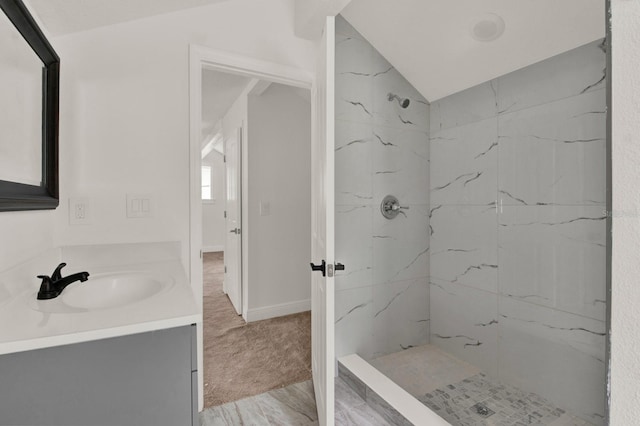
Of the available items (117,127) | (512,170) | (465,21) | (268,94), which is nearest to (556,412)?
(512,170)

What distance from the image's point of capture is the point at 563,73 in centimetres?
153

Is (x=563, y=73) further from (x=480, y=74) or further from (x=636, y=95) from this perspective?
(x=636, y=95)

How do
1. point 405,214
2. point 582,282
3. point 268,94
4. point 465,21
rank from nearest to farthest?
point 582,282
point 465,21
point 405,214
point 268,94

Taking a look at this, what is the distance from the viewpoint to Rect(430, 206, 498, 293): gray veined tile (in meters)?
1.89

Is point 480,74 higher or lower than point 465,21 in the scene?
lower

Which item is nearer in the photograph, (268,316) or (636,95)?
(636,95)

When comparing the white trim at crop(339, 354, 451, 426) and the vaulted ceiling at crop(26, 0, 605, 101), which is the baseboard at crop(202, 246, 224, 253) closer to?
the white trim at crop(339, 354, 451, 426)

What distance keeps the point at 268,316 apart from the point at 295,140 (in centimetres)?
175

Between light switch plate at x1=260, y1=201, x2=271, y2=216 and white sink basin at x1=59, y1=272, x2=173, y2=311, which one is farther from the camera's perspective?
light switch plate at x1=260, y1=201, x2=271, y2=216

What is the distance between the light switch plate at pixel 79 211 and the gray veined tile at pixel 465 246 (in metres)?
2.08

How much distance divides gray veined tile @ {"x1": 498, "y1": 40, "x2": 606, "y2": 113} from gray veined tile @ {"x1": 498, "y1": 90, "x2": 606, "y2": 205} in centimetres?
4

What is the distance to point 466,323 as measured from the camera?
2.02 meters

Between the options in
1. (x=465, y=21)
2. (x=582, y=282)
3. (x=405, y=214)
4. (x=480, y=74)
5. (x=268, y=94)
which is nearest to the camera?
(x=582, y=282)

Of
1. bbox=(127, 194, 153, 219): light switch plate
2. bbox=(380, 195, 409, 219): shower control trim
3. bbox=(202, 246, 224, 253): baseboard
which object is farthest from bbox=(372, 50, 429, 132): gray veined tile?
bbox=(202, 246, 224, 253): baseboard
